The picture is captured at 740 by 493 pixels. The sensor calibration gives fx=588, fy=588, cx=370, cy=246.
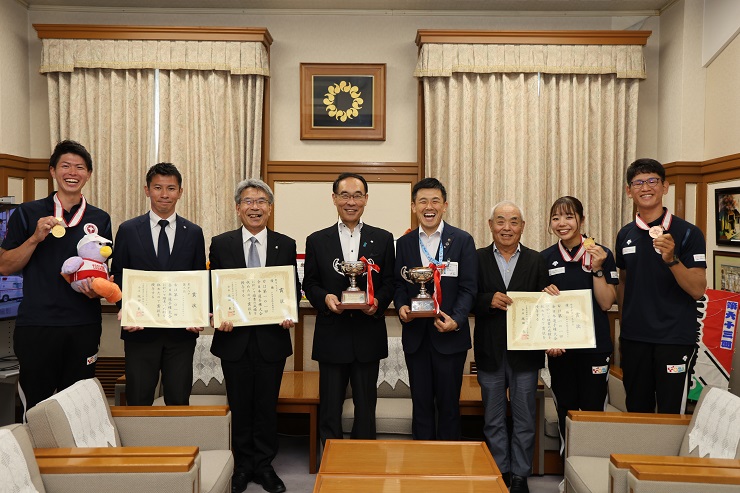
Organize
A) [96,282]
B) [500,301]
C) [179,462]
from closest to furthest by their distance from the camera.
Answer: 1. [179,462]
2. [96,282]
3. [500,301]

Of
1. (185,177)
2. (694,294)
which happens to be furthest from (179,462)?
(185,177)

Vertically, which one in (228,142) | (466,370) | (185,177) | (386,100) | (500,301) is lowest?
(466,370)

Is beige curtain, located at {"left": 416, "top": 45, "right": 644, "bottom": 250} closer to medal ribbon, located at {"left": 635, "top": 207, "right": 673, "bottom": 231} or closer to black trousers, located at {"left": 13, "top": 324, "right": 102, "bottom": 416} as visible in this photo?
medal ribbon, located at {"left": 635, "top": 207, "right": 673, "bottom": 231}

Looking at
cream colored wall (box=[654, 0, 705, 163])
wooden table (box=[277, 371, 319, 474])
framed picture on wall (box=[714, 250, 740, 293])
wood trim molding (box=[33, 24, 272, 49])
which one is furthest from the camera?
wood trim molding (box=[33, 24, 272, 49])

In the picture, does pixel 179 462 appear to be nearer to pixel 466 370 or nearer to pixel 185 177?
pixel 466 370

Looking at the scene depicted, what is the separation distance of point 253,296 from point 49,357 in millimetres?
950

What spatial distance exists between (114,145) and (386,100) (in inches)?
92.1

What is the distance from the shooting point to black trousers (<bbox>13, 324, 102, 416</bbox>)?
105 inches

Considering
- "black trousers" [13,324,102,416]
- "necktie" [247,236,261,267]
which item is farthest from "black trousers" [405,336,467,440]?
"black trousers" [13,324,102,416]

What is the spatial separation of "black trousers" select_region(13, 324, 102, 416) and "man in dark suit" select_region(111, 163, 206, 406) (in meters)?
0.19

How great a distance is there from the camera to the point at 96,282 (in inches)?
103

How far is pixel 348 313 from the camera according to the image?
9.84 ft

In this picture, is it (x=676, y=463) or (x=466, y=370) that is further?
(x=466, y=370)

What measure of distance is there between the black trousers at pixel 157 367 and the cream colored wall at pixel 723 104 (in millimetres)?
3902
